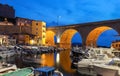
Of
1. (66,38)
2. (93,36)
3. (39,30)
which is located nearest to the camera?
(93,36)

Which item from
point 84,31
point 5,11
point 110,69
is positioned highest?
point 5,11

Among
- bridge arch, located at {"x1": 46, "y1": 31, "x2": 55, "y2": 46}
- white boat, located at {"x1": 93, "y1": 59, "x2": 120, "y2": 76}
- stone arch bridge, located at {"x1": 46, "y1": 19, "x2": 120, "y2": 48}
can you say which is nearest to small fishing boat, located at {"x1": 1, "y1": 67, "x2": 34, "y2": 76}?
white boat, located at {"x1": 93, "y1": 59, "x2": 120, "y2": 76}

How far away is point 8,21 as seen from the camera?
57562 mm

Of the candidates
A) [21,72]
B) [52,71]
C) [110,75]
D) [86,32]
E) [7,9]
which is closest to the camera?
[21,72]

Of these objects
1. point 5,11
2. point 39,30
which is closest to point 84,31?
point 39,30

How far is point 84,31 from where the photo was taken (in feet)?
145

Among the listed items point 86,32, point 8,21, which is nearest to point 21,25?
point 8,21

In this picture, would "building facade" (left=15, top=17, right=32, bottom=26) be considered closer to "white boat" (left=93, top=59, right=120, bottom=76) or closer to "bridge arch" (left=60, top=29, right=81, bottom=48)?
"bridge arch" (left=60, top=29, right=81, bottom=48)

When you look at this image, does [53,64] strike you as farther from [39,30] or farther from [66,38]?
[39,30]

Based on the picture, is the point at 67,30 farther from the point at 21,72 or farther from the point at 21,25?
the point at 21,72

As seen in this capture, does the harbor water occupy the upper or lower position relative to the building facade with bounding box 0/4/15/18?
lower

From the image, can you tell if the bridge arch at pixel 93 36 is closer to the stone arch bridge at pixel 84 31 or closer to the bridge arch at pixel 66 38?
the stone arch bridge at pixel 84 31

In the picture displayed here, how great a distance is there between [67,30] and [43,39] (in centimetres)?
935

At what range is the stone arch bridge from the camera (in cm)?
3838
